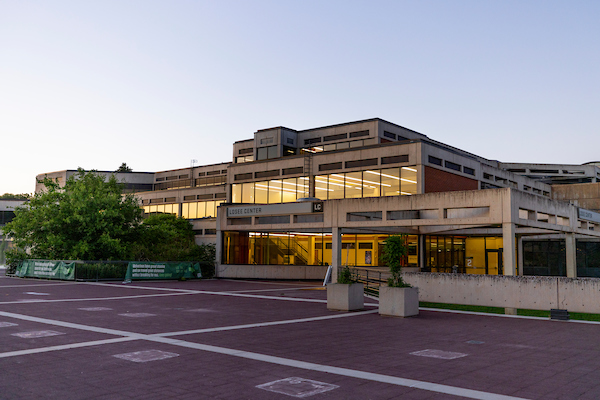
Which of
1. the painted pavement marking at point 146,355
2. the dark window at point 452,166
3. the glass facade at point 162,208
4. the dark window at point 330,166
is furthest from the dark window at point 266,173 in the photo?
the painted pavement marking at point 146,355

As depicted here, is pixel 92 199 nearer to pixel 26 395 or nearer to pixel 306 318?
pixel 306 318

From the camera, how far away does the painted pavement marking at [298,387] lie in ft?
23.6

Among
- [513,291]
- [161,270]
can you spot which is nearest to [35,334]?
[513,291]

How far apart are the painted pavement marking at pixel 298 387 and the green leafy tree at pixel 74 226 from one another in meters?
31.0

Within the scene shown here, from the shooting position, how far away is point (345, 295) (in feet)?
60.3

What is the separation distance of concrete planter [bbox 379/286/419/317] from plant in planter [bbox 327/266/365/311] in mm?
1406

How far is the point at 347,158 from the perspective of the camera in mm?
42188

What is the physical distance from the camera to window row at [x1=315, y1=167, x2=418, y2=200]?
38.7 meters

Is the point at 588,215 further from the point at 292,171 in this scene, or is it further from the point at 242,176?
the point at 242,176

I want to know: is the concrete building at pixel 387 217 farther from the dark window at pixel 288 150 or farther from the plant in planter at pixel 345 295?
the dark window at pixel 288 150

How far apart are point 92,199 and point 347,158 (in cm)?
2024

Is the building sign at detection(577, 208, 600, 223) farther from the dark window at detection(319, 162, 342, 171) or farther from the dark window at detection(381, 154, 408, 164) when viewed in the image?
the dark window at detection(319, 162, 342, 171)

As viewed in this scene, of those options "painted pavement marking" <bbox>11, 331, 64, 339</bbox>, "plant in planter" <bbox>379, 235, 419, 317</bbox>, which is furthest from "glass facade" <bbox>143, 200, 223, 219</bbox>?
"painted pavement marking" <bbox>11, 331, 64, 339</bbox>

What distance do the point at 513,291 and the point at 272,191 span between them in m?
Answer: 29.8
